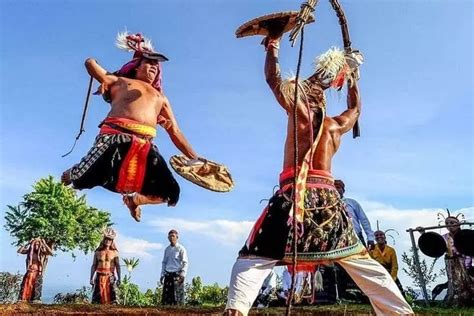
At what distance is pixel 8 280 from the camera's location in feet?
52.5

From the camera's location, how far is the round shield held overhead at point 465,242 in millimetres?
9031

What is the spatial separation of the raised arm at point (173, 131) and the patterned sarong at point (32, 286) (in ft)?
23.5

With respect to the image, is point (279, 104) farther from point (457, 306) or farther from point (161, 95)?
point (457, 306)

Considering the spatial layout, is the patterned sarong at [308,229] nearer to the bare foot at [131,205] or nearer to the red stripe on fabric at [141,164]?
the red stripe on fabric at [141,164]

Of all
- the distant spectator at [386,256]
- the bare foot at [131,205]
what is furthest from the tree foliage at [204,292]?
the bare foot at [131,205]

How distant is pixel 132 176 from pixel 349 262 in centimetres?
201

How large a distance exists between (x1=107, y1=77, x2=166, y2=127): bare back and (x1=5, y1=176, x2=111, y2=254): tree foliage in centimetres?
1566

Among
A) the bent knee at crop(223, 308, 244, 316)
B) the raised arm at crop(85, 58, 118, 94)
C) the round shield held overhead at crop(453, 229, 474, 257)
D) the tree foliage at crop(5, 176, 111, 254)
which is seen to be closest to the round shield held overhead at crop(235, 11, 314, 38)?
the raised arm at crop(85, 58, 118, 94)

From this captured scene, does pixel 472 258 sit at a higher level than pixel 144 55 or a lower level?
lower

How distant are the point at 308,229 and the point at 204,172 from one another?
175cm

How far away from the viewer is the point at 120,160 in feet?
15.6

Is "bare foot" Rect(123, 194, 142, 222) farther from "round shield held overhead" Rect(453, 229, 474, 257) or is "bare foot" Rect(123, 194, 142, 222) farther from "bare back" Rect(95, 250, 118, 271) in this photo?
"round shield held overhead" Rect(453, 229, 474, 257)

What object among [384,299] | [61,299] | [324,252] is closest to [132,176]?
[324,252]

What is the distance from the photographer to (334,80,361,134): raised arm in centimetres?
424
